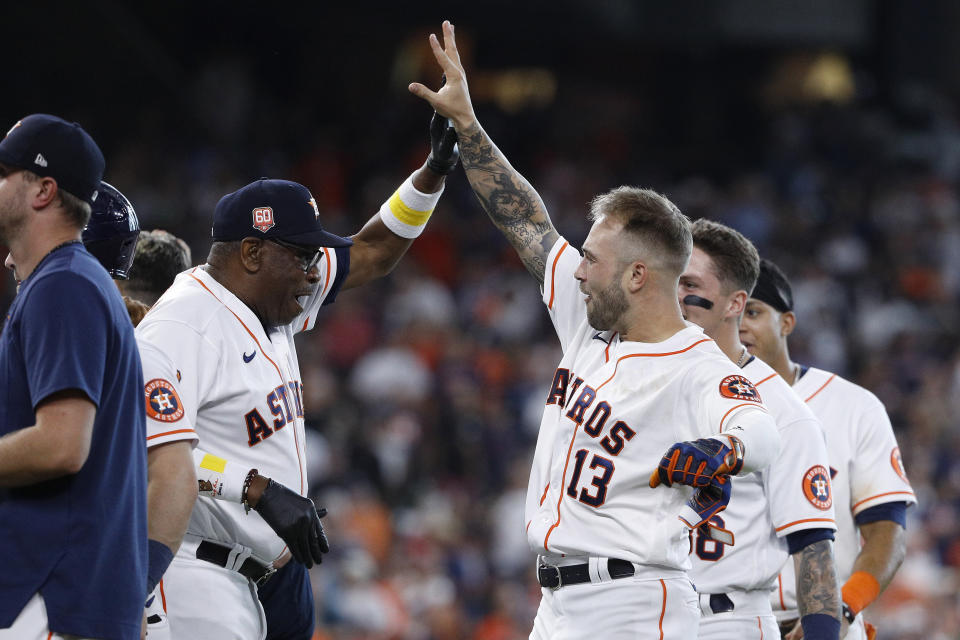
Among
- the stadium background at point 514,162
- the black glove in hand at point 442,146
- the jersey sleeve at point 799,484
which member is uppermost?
the stadium background at point 514,162

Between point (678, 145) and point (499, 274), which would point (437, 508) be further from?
point (678, 145)

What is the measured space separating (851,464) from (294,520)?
2.22 m

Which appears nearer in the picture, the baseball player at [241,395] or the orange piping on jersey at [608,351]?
the baseball player at [241,395]

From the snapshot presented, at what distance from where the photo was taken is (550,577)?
371 centimetres

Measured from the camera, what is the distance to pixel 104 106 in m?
14.0

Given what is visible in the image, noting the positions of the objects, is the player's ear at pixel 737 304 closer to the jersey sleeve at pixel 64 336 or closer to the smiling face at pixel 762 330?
the smiling face at pixel 762 330

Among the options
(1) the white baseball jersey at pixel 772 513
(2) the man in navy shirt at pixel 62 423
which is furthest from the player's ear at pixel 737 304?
(2) the man in navy shirt at pixel 62 423

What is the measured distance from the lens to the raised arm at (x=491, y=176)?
14.0ft

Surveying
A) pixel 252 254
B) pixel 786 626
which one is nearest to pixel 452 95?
pixel 252 254

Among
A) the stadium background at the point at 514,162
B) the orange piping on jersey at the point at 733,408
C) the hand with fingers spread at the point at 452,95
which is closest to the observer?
the orange piping on jersey at the point at 733,408

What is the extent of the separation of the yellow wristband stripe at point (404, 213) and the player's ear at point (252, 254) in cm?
83

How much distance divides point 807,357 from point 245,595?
32.4 ft

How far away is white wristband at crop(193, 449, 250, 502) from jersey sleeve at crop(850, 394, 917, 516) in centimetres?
232

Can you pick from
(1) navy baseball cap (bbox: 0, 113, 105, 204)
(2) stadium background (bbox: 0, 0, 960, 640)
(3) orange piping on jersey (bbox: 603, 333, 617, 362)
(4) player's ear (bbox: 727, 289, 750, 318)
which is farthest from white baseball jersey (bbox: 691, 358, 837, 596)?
(2) stadium background (bbox: 0, 0, 960, 640)
